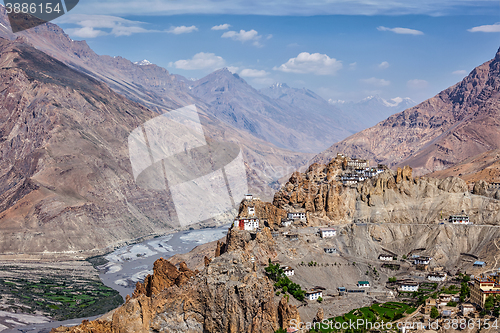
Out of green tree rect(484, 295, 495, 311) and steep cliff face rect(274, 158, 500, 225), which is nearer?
green tree rect(484, 295, 495, 311)

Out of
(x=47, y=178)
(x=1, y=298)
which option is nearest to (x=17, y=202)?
(x=47, y=178)

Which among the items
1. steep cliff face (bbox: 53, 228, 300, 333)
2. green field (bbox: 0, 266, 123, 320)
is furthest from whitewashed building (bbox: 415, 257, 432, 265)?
green field (bbox: 0, 266, 123, 320)

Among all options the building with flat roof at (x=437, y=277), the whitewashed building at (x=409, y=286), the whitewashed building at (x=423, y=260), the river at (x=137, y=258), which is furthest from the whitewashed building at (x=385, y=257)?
the river at (x=137, y=258)

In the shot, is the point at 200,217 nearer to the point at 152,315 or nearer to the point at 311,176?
the point at 311,176

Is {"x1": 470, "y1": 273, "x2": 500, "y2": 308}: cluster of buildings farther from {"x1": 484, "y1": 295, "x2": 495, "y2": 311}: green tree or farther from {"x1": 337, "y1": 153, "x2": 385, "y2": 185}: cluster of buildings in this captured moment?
{"x1": 337, "y1": 153, "x2": 385, "y2": 185}: cluster of buildings

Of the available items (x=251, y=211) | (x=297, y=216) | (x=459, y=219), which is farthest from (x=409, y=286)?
(x=251, y=211)

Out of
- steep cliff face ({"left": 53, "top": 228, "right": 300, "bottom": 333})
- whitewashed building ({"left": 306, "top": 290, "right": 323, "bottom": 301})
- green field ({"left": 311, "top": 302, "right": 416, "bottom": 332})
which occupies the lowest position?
green field ({"left": 311, "top": 302, "right": 416, "bottom": 332})
